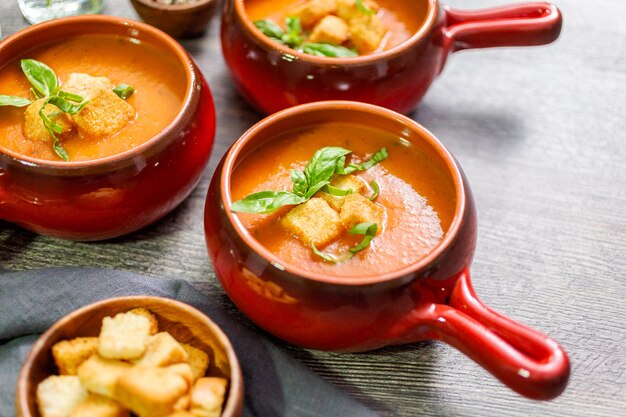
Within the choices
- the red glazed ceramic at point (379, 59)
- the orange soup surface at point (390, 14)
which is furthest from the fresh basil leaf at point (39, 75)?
the orange soup surface at point (390, 14)

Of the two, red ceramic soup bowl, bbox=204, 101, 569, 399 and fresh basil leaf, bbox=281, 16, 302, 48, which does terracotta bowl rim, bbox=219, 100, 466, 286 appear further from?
fresh basil leaf, bbox=281, 16, 302, 48

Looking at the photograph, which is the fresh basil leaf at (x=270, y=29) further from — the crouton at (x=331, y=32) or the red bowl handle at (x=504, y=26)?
the red bowl handle at (x=504, y=26)

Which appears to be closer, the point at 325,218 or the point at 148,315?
the point at 148,315

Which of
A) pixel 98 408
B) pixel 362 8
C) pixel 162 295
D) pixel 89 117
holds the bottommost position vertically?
pixel 162 295

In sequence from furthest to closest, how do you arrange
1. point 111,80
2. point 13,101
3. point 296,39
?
point 296,39
point 111,80
point 13,101

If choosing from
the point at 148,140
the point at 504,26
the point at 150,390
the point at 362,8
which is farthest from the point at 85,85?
the point at 504,26

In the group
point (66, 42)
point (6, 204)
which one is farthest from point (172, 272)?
point (66, 42)

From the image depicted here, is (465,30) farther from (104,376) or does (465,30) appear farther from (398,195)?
(104,376)

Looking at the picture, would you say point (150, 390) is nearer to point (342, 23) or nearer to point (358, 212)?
point (358, 212)

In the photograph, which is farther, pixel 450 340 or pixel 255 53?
pixel 255 53
